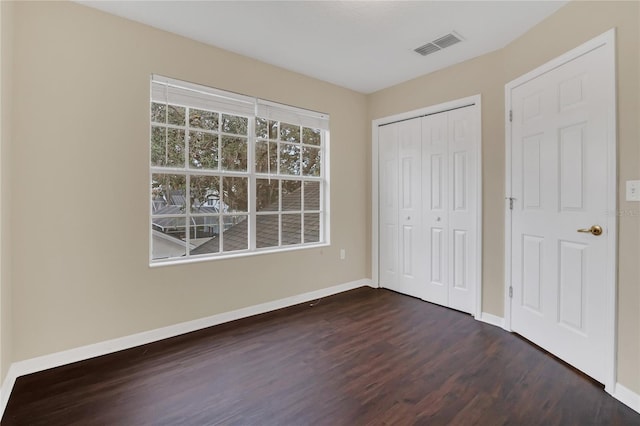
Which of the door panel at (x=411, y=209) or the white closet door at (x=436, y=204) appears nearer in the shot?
the white closet door at (x=436, y=204)

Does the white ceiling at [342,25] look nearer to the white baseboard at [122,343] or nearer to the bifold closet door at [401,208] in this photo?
the bifold closet door at [401,208]

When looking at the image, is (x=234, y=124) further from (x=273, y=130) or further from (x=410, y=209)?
(x=410, y=209)

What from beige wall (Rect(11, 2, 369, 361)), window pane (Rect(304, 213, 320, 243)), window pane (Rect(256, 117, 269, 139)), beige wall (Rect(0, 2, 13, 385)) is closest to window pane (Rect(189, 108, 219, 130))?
beige wall (Rect(11, 2, 369, 361))

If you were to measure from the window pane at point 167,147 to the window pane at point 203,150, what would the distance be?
0.09 meters

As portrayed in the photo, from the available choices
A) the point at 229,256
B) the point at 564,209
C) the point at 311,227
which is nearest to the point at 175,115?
the point at 229,256

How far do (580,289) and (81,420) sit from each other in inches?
126

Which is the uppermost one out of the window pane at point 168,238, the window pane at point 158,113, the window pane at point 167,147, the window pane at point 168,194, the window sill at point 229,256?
the window pane at point 158,113

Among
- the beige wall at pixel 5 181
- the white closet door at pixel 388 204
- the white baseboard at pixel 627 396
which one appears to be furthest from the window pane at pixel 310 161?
the white baseboard at pixel 627 396

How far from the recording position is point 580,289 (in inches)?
83.9

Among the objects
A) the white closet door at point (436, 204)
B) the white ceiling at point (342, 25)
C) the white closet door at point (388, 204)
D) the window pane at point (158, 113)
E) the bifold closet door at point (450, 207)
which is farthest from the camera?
the white closet door at point (388, 204)

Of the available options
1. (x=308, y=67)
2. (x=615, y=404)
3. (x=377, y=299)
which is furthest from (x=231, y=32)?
(x=615, y=404)

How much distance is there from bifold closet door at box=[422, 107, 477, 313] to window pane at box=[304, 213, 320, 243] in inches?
50.8

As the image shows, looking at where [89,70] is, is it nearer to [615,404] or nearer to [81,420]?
[81,420]

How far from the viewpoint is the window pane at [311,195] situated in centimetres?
372
